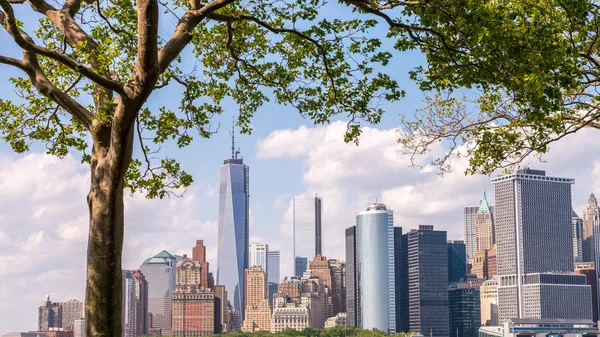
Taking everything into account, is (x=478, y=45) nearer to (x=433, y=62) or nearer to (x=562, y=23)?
(x=433, y=62)

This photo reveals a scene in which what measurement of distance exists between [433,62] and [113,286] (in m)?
5.69

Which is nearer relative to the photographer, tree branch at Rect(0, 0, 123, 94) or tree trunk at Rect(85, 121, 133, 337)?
tree branch at Rect(0, 0, 123, 94)

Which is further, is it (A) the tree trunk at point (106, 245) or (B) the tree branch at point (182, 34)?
(B) the tree branch at point (182, 34)

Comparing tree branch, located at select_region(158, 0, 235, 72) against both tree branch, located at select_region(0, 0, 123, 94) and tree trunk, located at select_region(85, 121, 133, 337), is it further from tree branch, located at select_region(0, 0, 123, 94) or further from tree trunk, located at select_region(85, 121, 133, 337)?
tree trunk, located at select_region(85, 121, 133, 337)

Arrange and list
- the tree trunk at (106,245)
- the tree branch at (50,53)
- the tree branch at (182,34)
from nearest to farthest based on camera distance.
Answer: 1. the tree branch at (50,53)
2. the tree trunk at (106,245)
3. the tree branch at (182,34)

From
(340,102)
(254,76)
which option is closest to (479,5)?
(340,102)

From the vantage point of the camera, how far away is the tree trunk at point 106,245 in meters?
11.8

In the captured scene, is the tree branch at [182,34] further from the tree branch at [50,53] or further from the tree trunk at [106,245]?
the tree trunk at [106,245]

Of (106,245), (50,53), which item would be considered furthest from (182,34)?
(106,245)

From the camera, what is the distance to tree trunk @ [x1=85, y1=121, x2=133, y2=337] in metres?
11.8

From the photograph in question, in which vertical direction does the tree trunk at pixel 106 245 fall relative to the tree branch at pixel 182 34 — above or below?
below

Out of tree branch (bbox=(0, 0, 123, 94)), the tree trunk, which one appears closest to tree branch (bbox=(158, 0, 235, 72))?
tree branch (bbox=(0, 0, 123, 94))

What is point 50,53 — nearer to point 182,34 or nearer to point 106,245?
point 182,34

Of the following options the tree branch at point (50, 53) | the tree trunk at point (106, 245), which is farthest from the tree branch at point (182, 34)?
the tree trunk at point (106, 245)
